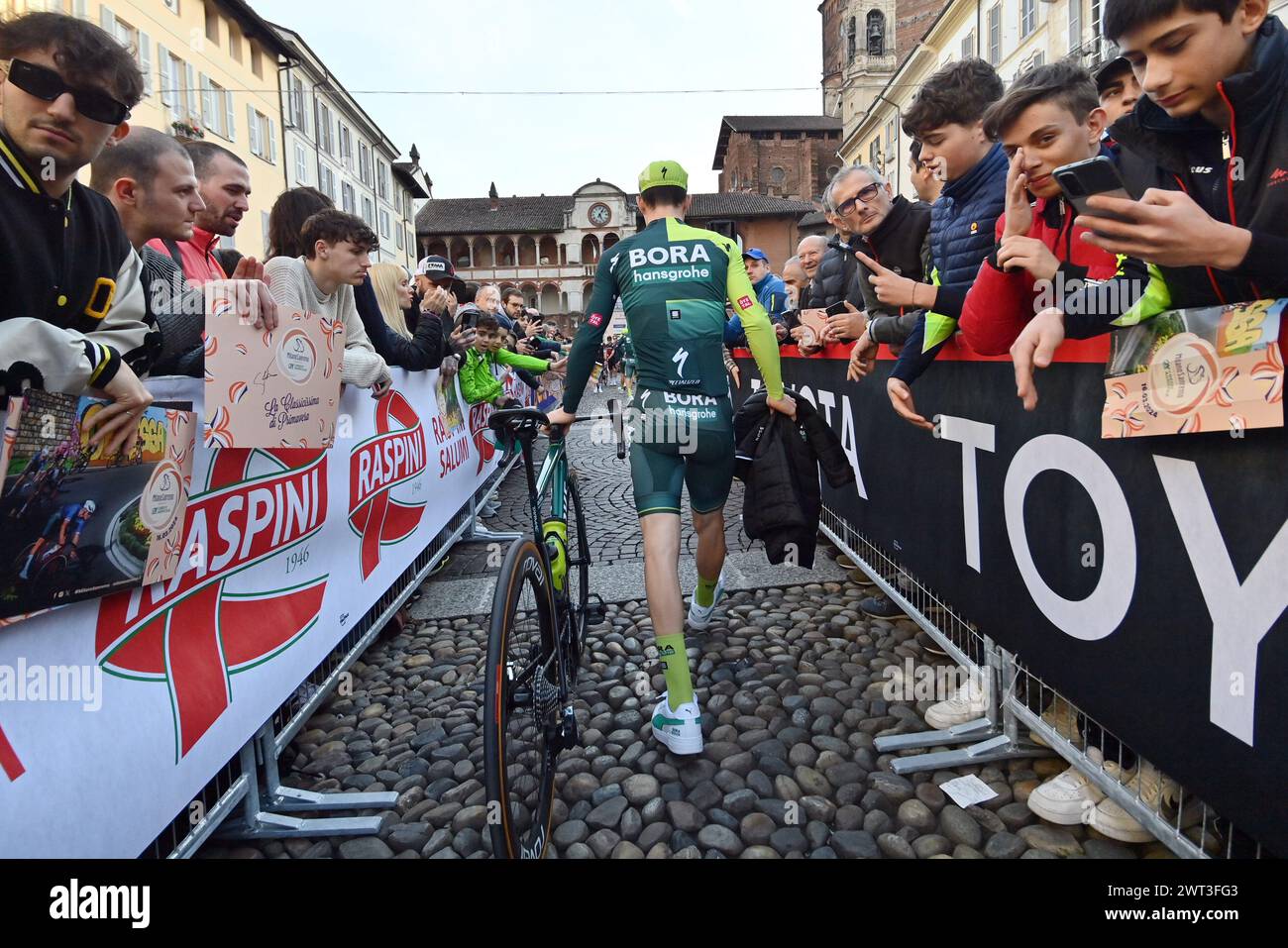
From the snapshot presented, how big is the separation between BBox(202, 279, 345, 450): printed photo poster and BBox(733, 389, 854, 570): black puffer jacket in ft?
6.28

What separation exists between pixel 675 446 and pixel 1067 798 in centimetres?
195

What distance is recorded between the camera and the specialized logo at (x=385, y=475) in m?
3.84

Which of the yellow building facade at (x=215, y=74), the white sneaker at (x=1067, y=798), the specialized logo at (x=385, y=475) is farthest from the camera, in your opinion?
the yellow building facade at (x=215, y=74)

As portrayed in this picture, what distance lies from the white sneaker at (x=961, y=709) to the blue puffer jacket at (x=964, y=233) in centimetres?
136

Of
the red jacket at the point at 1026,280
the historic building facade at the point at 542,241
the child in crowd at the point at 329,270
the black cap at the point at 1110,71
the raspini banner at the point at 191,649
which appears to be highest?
the historic building facade at the point at 542,241

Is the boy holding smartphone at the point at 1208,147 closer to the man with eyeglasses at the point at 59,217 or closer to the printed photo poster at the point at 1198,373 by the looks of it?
the printed photo poster at the point at 1198,373

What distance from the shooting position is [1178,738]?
1926 millimetres

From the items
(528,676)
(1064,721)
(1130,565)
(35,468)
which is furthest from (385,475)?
(1130,565)

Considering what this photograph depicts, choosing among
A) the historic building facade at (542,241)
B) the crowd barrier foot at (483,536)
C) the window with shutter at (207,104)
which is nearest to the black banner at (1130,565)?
the crowd barrier foot at (483,536)

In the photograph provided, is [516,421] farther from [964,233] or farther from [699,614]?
[964,233]

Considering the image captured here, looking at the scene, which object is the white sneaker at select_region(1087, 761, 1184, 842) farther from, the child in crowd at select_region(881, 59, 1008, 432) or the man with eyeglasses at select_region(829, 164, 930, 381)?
the man with eyeglasses at select_region(829, 164, 930, 381)

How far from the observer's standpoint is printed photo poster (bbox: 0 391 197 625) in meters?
1.67
